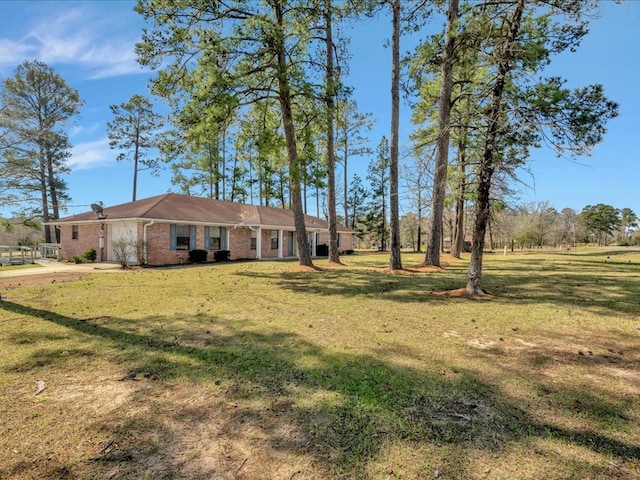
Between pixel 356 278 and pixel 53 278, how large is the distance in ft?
33.8

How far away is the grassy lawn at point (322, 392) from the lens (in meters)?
2.28

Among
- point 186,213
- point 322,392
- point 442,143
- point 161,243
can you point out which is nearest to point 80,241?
point 161,243

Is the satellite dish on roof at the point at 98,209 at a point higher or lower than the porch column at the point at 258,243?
higher

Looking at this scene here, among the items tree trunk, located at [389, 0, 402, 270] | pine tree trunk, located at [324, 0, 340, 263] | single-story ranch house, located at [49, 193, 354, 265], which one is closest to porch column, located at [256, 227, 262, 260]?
single-story ranch house, located at [49, 193, 354, 265]

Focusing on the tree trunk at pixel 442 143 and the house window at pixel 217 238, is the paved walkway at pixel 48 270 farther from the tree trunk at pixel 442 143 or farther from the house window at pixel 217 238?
the tree trunk at pixel 442 143

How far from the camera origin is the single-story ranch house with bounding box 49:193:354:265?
677 inches

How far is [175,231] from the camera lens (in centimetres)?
1819

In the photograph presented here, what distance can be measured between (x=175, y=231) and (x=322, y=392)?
17026 millimetres

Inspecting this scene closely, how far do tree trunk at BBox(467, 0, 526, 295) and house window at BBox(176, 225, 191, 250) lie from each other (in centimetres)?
1540

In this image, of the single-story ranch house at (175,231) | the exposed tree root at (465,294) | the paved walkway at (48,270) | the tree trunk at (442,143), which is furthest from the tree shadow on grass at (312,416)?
the single-story ranch house at (175,231)

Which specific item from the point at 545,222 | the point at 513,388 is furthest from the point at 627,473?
the point at 545,222

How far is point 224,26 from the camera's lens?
11844 mm

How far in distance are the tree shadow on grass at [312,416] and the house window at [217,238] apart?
16.4m

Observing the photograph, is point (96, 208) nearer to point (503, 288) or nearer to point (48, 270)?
point (48, 270)
